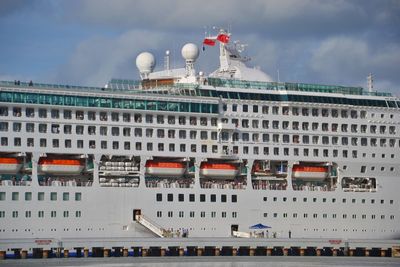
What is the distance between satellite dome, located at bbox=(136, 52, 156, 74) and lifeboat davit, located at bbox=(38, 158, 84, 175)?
1148 centimetres

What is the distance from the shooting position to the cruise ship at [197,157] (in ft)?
228

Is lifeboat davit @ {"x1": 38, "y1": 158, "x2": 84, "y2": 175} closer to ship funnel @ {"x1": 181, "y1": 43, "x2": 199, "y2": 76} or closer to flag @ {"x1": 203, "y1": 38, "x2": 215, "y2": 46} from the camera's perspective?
ship funnel @ {"x1": 181, "y1": 43, "x2": 199, "y2": 76}

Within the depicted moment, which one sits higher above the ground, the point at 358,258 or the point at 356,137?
the point at 356,137

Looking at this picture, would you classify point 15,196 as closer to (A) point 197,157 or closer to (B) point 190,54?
(A) point 197,157

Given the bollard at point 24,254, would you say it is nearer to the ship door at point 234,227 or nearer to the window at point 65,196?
the window at point 65,196

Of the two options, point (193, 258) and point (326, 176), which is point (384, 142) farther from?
point (193, 258)

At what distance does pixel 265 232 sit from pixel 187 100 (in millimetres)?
10698

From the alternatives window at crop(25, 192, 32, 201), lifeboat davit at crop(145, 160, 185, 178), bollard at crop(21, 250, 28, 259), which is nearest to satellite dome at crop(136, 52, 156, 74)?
lifeboat davit at crop(145, 160, 185, 178)

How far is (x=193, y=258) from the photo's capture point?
227 feet

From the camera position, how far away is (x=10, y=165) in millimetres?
69062

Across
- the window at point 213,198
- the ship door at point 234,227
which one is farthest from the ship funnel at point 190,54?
the ship door at point 234,227

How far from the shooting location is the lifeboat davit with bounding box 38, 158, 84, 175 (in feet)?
229

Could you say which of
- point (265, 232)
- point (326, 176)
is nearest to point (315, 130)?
point (326, 176)

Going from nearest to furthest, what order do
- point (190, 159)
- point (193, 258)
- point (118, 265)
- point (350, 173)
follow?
point (118, 265) < point (193, 258) < point (190, 159) < point (350, 173)
